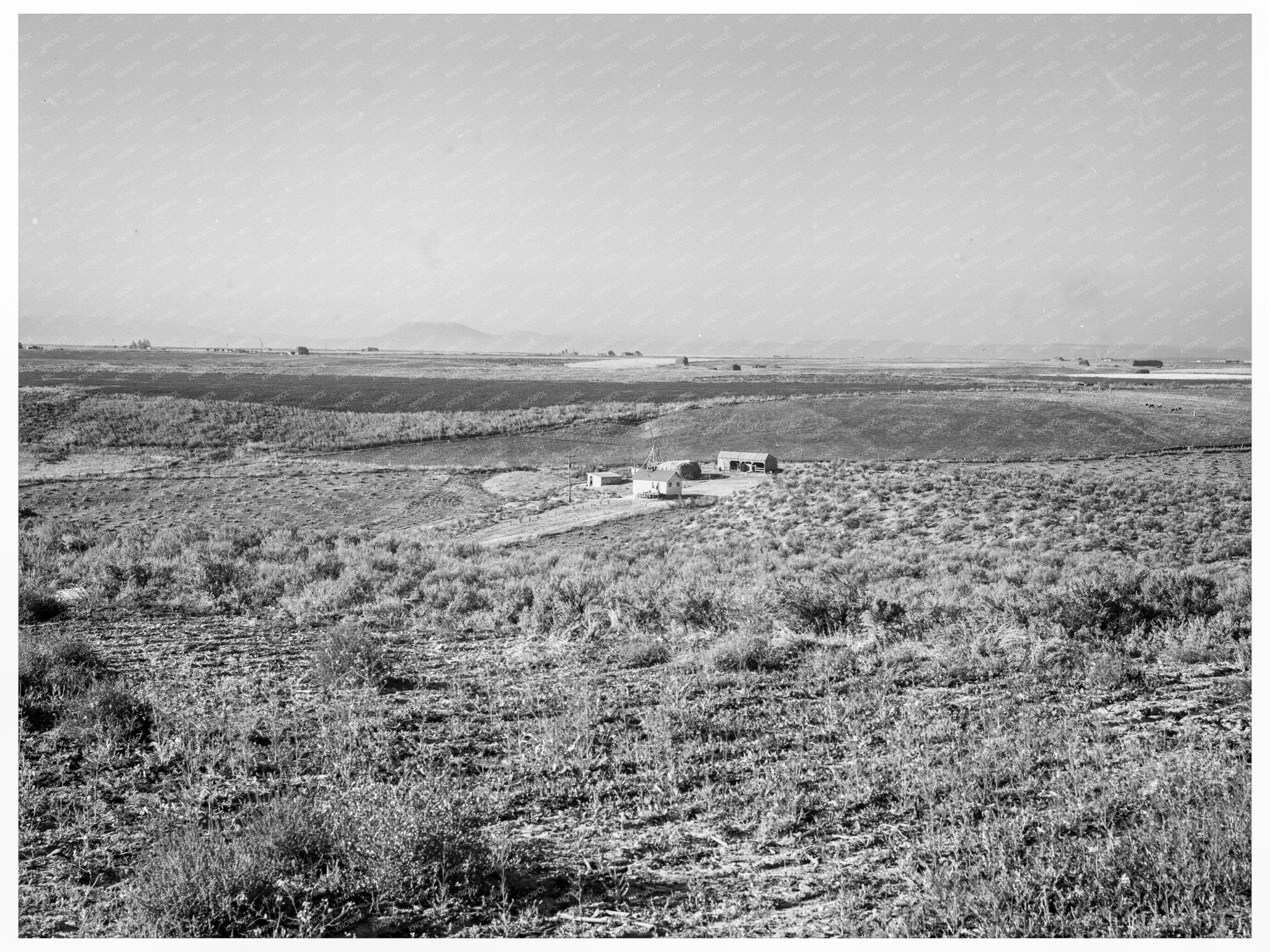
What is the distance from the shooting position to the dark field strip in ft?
261

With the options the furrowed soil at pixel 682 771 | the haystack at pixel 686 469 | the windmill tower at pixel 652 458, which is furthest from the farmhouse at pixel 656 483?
the furrowed soil at pixel 682 771

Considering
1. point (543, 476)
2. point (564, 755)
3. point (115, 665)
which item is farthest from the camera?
point (543, 476)

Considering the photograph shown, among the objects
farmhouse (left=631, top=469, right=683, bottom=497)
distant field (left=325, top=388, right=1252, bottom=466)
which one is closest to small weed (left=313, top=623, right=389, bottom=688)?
farmhouse (left=631, top=469, right=683, bottom=497)

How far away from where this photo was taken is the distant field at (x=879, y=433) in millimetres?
52656

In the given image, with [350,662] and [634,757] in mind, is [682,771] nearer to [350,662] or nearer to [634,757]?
[634,757]

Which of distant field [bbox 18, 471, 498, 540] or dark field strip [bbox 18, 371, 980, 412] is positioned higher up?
dark field strip [bbox 18, 371, 980, 412]

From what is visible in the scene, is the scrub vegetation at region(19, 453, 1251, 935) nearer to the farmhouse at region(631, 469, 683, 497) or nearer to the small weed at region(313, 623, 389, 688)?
the small weed at region(313, 623, 389, 688)

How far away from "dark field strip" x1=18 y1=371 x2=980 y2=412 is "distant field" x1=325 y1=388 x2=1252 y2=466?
14.8m

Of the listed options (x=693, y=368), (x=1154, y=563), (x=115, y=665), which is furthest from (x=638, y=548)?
(x=693, y=368)

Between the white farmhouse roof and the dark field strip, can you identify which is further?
the dark field strip

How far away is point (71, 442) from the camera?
180 ft

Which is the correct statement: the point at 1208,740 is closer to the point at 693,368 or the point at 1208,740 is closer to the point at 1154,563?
the point at 1154,563

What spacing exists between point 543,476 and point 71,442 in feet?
110

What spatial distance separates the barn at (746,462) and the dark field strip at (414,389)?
34390 millimetres
